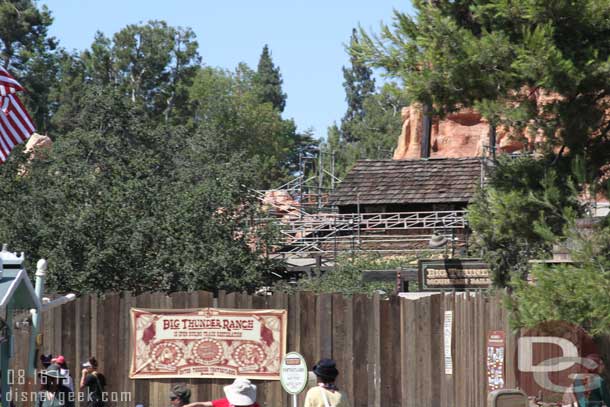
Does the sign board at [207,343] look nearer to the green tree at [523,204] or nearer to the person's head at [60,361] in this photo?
the person's head at [60,361]

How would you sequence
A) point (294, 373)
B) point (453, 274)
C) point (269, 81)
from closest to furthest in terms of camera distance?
point (294, 373)
point (453, 274)
point (269, 81)

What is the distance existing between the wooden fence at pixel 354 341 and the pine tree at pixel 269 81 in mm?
97220

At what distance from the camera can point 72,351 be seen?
61.2ft

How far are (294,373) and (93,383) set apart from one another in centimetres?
414

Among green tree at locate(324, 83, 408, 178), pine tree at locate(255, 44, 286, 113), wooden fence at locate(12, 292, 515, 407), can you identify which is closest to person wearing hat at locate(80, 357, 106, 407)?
wooden fence at locate(12, 292, 515, 407)

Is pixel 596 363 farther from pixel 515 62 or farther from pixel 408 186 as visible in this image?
pixel 408 186

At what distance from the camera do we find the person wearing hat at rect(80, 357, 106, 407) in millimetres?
17906

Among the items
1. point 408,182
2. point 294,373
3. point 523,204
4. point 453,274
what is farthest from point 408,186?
point 523,204

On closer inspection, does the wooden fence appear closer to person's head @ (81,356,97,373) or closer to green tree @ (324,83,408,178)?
person's head @ (81,356,97,373)

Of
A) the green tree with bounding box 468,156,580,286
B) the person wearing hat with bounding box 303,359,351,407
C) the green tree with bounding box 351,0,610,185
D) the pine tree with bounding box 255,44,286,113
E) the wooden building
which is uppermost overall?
the pine tree with bounding box 255,44,286,113

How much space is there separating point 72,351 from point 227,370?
244cm

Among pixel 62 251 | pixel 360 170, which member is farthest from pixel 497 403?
pixel 360 170

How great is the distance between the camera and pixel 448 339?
56.7 ft

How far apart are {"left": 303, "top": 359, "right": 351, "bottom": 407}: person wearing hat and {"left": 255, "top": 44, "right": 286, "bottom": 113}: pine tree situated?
104m
